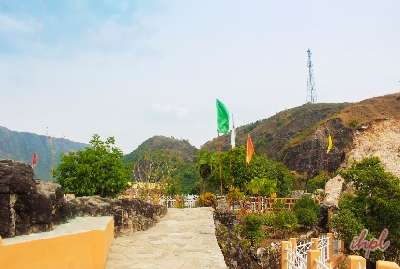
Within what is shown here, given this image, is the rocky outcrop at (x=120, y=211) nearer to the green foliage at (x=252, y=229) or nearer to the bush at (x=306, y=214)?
the green foliage at (x=252, y=229)

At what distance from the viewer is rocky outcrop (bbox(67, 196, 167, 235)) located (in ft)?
25.4

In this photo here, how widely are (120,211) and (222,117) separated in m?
10.9

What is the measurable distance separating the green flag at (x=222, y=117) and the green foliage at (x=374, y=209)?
540cm

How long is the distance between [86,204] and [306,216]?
1647 cm

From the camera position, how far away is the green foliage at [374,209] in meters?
16.8

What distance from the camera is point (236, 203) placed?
72.5 ft

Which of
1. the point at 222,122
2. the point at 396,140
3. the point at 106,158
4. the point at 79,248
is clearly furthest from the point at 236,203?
the point at 396,140

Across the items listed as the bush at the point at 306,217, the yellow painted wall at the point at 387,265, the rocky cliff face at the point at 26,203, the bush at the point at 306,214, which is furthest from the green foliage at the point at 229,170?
the yellow painted wall at the point at 387,265

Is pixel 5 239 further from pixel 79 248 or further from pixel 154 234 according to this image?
pixel 154 234

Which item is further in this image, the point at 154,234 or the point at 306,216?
the point at 306,216

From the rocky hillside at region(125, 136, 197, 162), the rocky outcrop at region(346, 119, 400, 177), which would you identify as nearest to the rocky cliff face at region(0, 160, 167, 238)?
the rocky outcrop at region(346, 119, 400, 177)

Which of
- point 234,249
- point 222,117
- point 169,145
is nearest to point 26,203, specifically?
point 234,249

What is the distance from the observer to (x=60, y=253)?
4660mm

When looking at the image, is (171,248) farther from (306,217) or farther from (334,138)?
(334,138)
